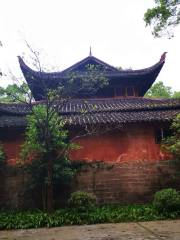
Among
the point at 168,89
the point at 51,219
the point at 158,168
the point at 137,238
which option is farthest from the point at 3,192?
the point at 168,89

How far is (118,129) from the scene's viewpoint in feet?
48.0

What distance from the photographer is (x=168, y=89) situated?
4250 centimetres

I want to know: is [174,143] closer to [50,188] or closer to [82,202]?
[82,202]

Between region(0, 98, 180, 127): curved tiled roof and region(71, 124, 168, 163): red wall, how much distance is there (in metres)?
0.76

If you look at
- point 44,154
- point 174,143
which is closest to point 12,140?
point 44,154

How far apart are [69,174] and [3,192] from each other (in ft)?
8.55

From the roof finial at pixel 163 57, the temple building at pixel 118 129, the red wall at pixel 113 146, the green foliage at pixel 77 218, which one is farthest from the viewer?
the roof finial at pixel 163 57

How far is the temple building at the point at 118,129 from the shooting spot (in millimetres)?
11867

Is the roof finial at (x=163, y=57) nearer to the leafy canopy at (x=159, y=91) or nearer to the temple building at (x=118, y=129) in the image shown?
the temple building at (x=118, y=129)

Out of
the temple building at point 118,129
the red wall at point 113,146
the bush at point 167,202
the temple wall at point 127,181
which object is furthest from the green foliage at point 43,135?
the bush at point 167,202

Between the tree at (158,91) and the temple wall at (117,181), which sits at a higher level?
the tree at (158,91)

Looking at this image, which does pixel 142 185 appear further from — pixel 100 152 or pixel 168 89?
pixel 168 89

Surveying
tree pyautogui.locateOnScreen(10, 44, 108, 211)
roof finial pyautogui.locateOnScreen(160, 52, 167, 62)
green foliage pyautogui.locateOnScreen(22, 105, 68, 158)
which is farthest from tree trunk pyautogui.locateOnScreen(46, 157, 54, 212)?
roof finial pyautogui.locateOnScreen(160, 52, 167, 62)

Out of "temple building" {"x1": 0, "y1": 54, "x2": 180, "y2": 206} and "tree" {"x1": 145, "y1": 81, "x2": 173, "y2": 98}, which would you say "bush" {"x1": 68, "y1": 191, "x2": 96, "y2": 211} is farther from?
"tree" {"x1": 145, "y1": 81, "x2": 173, "y2": 98}
